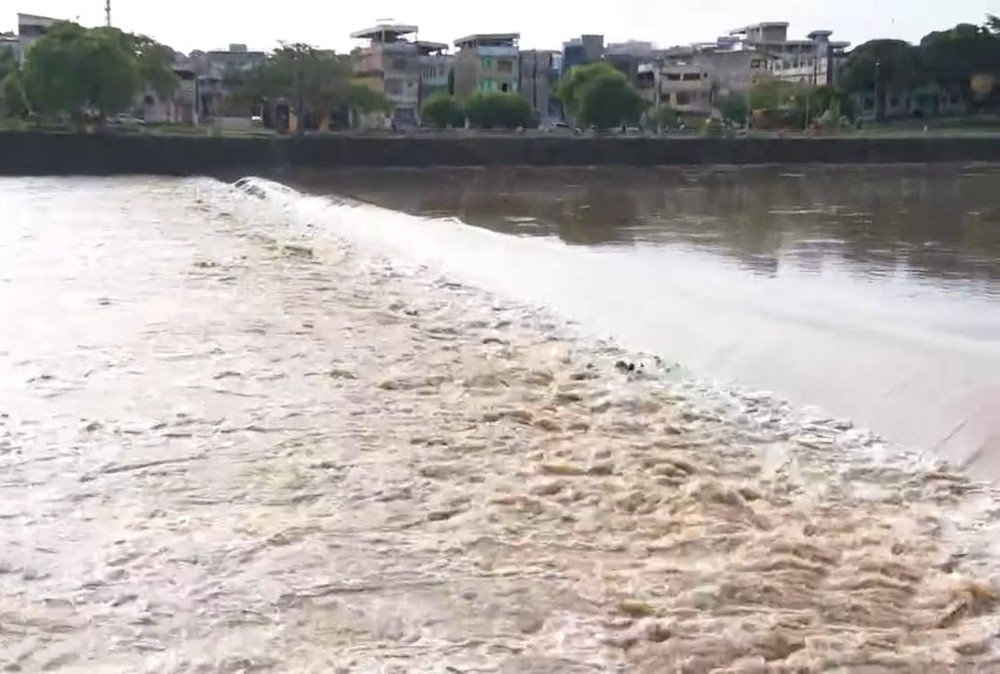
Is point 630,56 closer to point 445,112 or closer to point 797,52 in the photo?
point 797,52

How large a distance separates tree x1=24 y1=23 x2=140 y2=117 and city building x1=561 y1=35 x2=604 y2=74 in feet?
108

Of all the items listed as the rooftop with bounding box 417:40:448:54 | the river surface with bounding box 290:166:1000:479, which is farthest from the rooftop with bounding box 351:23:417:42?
the river surface with bounding box 290:166:1000:479

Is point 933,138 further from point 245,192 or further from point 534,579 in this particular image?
point 534,579

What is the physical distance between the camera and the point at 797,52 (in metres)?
78.2

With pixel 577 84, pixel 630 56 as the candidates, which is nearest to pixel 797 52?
pixel 630 56

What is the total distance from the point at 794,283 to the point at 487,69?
5475 cm

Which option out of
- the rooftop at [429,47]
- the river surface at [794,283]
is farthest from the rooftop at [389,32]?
the river surface at [794,283]

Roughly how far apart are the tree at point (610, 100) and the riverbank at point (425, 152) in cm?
752

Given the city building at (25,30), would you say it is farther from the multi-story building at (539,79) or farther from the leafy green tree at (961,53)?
the leafy green tree at (961,53)

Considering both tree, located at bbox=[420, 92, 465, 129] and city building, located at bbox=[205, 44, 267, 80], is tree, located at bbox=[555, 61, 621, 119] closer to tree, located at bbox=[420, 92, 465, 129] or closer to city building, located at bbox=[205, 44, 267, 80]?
tree, located at bbox=[420, 92, 465, 129]

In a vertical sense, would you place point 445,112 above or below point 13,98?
below

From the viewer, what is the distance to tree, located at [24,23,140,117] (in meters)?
38.8

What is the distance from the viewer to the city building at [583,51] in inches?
2702

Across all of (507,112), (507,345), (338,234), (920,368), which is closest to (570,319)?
(507,345)
